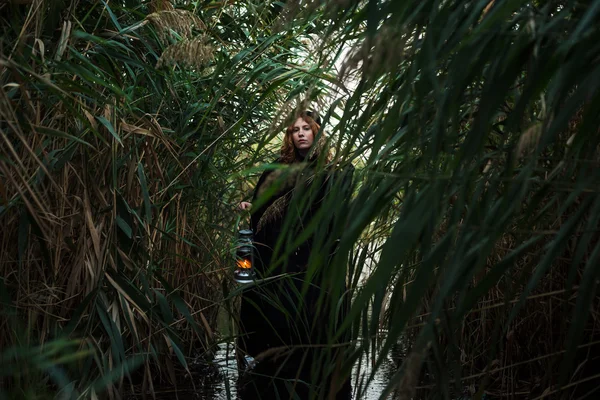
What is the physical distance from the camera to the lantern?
3.09 metres

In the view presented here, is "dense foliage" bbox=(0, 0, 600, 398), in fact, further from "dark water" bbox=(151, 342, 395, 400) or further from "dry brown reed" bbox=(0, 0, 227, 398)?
"dark water" bbox=(151, 342, 395, 400)

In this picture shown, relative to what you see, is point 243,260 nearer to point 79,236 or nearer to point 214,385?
point 214,385

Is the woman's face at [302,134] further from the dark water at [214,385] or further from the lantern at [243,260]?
the dark water at [214,385]

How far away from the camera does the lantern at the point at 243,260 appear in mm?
3086

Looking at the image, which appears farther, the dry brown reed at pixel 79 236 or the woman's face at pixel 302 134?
the woman's face at pixel 302 134

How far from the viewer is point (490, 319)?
9.57 feet

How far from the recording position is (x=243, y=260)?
323 cm

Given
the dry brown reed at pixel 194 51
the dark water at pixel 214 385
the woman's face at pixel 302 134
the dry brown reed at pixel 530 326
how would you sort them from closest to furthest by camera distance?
1. the dry brown reed at pixel 530 326
2. the dry brown reed at pixel 194 51
3. the dark water at pixel 214 385
4. the woman's face at pixel 302 134

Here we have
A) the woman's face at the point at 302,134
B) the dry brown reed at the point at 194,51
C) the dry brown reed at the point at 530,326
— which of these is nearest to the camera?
the dry brown reed at the point at 530,326

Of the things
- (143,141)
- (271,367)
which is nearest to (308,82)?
(143,141)

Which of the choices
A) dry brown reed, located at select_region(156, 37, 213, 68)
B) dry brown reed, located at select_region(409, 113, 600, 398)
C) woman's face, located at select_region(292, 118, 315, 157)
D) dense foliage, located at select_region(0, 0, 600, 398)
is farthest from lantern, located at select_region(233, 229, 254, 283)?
dry brown reed, located at select_region(156, 37, 213, 68)

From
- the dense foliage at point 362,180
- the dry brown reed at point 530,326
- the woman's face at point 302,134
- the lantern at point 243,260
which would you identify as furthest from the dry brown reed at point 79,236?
the woman's face at point 302,134

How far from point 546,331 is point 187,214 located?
1.70 m

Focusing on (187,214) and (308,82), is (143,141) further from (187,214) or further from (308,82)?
(187,214)
